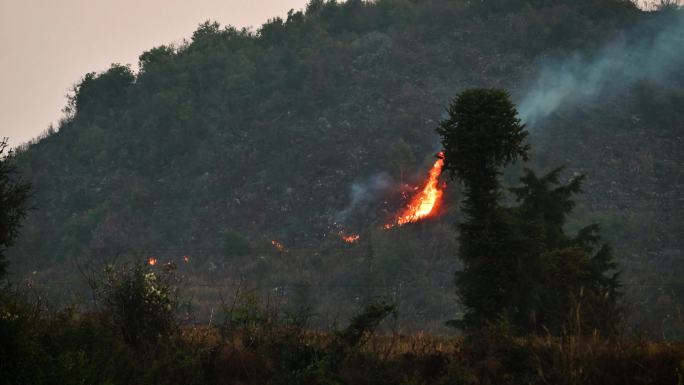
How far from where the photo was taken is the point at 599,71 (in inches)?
3177

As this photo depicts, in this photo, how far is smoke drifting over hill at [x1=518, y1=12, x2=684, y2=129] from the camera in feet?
254

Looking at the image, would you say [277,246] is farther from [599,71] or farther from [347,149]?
[599,71]

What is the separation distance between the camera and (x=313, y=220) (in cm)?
6519

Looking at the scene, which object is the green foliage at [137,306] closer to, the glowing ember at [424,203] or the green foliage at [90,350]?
the green foliage at [90,350]

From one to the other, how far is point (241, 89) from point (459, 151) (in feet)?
221

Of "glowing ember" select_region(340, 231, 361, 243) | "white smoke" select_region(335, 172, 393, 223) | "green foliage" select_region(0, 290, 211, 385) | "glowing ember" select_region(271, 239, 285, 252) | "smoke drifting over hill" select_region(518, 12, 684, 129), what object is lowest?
"green foliage" select_region(0, 290, 211, 385)

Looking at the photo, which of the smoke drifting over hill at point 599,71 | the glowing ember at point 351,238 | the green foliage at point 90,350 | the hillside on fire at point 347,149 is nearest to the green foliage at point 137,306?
the green foliage at point 90,350

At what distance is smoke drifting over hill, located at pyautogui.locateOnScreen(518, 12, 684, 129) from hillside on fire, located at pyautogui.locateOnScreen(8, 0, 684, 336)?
0.25 meters

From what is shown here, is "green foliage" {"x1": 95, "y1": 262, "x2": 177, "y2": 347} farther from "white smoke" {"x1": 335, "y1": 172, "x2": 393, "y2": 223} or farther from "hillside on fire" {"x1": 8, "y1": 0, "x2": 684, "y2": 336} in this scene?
"white smoke" {"x1": 335, "y1": 172, "x2": 393, "y2": 223}

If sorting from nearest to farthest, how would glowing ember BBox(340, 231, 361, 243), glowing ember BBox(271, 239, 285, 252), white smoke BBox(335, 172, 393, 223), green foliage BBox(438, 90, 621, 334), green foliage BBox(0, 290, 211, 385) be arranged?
1. green foliage BBox(0, 290, 211, 385)
2. green foliage BBox(438, 90, 621, 334)
3. glowing ember BBox(340, 231, 361, 243)
4. glowing ember BBox(271, 239, 285, 252)
5. white smoke BBox(335, 172, 393, 223)

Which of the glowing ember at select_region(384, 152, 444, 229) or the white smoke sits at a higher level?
the white smoke

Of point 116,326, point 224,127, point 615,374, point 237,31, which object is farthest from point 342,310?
point 237,31

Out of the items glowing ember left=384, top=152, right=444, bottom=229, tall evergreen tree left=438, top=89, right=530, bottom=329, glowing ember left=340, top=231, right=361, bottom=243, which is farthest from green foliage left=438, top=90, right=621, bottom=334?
glowing ember left=384, top=152, right=444, bottom=229

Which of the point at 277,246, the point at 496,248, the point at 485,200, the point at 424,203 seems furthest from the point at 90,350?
the point at 424,203
